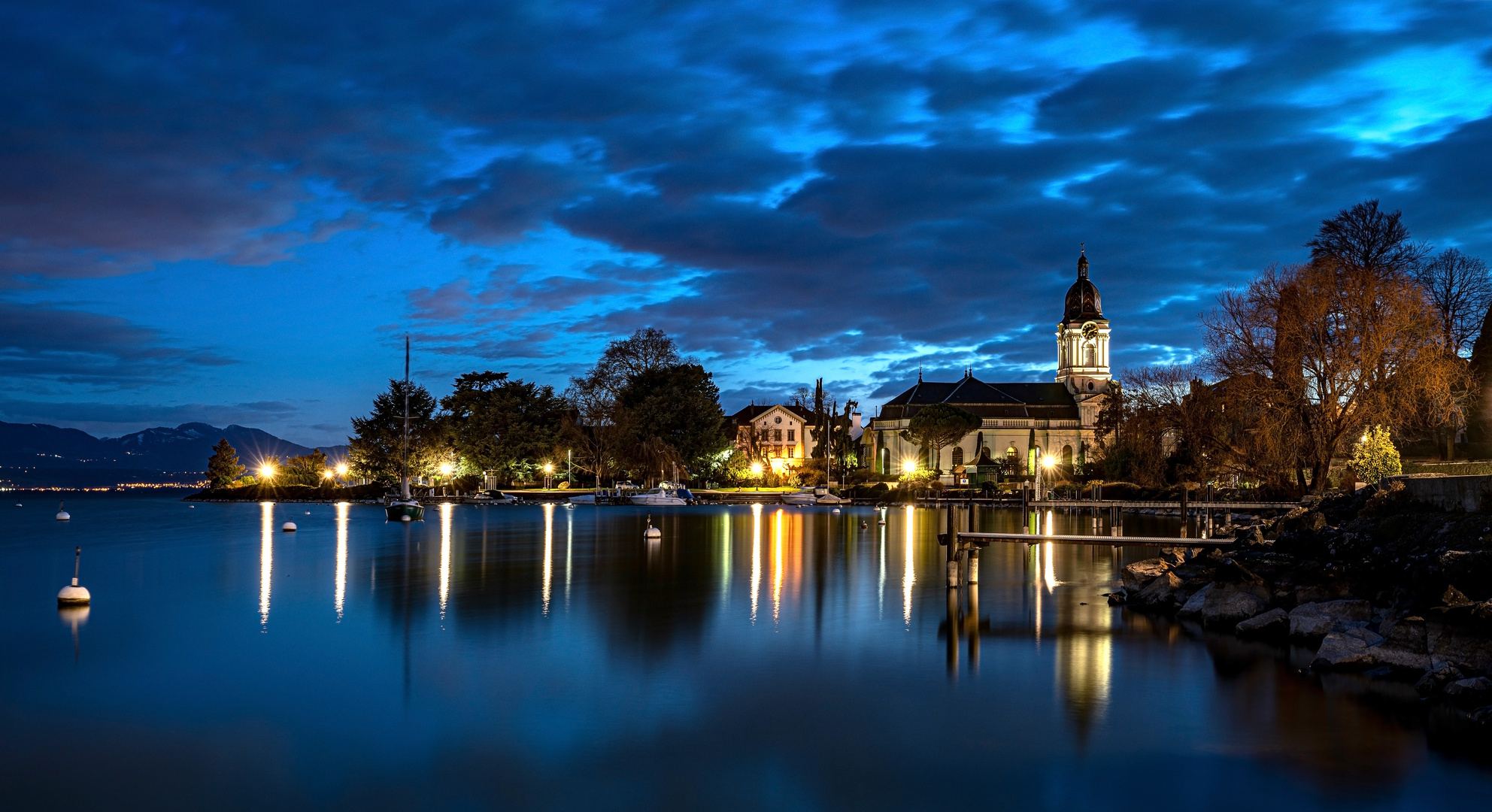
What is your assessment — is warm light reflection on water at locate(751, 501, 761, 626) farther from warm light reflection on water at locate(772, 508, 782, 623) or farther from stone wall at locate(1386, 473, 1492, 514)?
stone wall at locate(1386, 473, 1492, 514)

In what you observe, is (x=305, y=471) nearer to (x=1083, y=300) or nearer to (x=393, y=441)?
(x=393, y=441)

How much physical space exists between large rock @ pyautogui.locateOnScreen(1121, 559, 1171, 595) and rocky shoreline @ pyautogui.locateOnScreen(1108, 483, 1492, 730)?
50 millimetres

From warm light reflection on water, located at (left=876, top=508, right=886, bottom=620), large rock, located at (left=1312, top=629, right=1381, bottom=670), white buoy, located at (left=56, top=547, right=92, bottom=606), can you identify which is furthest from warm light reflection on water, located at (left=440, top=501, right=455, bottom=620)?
large rock, located at (left=1312, top=629, right=1381, bottom=670)

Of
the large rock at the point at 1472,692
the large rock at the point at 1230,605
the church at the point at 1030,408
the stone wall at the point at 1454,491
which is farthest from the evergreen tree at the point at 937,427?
the large rock at the point at 1472,692

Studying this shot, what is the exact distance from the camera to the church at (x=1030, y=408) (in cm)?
10956

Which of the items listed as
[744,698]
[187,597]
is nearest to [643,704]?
[744,698]

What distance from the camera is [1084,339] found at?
12162 centimetres

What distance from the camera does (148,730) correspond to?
1316cm

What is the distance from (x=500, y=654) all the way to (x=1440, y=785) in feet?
44.7

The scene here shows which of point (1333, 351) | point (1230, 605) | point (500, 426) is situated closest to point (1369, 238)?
point (1333, 351)

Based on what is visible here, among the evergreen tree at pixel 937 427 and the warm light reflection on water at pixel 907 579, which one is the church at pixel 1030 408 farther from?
the warm light reflection on water at pixel 907 579

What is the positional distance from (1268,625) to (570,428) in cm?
7128

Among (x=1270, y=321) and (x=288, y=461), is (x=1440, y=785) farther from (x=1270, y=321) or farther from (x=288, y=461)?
(x=288, y=461)

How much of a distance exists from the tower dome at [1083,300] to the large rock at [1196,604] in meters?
104
